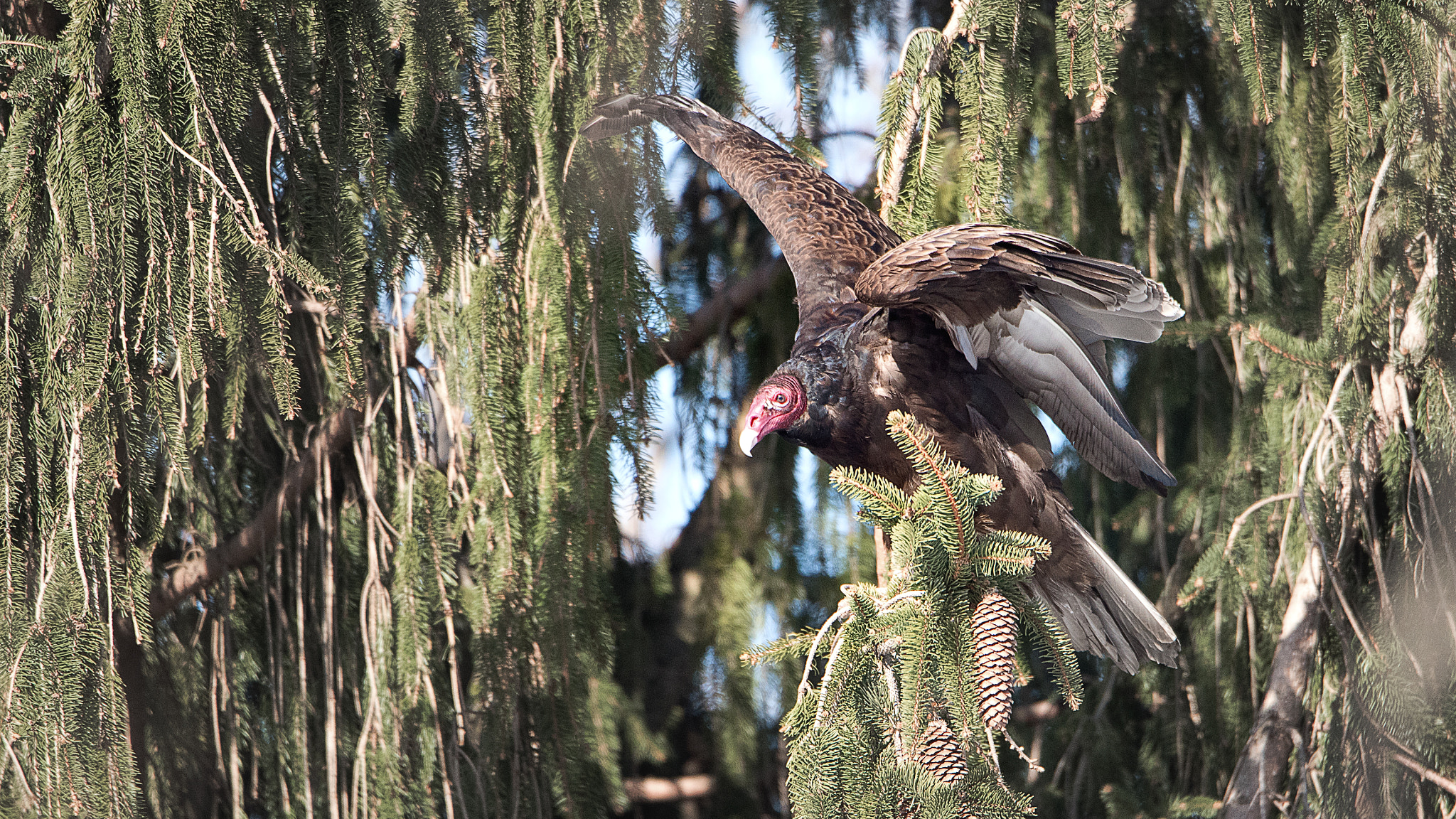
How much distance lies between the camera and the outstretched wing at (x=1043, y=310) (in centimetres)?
163

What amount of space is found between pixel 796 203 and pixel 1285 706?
1546mm

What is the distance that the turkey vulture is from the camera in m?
1.71

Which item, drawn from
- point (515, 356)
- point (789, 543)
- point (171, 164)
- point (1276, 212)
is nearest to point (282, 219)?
point (171, 164)

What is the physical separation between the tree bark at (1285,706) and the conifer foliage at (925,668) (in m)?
1.00

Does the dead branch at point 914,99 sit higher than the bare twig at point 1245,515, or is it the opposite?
the dead branch at point 914,99

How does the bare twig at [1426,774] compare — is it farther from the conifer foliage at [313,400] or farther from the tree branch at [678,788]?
the tree branch at [678,788]

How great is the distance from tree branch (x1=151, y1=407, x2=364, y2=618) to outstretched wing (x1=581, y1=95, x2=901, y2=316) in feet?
3.15

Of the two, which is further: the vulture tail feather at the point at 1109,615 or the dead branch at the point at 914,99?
the vulture tail feather at the point at 1109,615

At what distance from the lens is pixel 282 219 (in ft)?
6.37

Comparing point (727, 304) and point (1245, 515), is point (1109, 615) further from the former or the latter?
point (727, 304)

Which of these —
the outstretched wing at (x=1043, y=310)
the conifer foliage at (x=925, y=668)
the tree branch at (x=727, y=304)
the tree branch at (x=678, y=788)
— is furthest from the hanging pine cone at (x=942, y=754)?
the tree branch at (x=678, y=788)

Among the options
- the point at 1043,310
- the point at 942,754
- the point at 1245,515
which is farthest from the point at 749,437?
the point at 1245,515

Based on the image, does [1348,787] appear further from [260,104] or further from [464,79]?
[260,104]

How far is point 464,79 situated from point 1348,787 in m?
2.21
